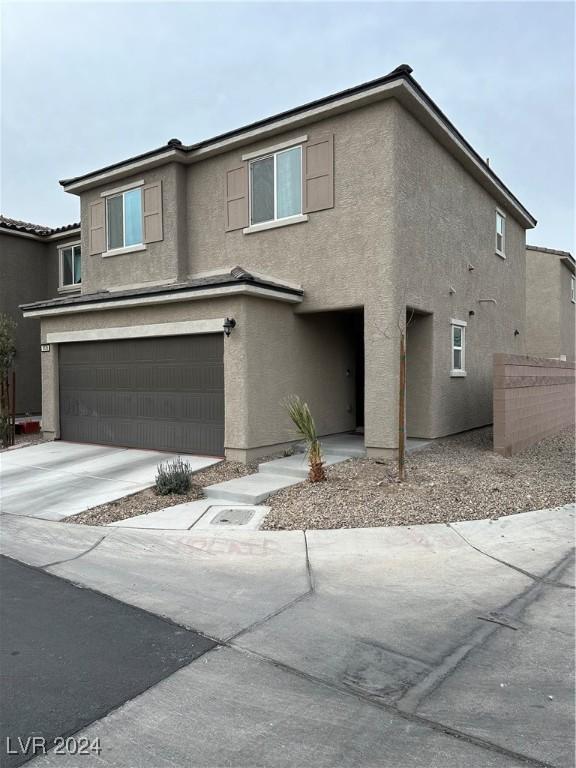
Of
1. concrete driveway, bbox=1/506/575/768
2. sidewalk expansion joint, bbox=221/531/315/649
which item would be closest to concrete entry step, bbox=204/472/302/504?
concrete driveway, bbox=1/506/575/768

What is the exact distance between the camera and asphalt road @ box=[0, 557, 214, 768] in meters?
3.06

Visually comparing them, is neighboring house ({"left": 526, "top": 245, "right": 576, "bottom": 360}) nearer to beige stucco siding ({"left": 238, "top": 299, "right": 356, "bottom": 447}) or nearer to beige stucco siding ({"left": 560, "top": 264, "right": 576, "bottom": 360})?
beige stucco siding ({"left": 560, "top": 264, "right": 576, "bottom": 360})

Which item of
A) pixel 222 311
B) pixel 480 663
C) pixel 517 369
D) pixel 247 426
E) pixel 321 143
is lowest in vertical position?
pixel 480 663

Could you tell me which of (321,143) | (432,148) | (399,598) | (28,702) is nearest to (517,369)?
(432,148)

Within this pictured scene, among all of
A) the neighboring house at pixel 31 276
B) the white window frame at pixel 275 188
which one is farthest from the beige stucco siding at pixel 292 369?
the neighboring house at pixel 31 276

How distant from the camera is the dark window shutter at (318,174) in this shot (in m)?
10.8

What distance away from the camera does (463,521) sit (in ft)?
22.5

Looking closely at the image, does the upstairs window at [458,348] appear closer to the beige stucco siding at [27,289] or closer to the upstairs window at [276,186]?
the upstairs window at [276,186]

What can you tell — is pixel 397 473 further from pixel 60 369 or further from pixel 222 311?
pixel 60 369

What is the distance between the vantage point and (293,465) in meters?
9.69

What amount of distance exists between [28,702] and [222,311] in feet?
25.6

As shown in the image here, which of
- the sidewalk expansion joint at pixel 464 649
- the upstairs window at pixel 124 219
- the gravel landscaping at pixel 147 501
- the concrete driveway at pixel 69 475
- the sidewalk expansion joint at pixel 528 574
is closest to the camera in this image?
the sidewalk expansion joint at pixel 464 649

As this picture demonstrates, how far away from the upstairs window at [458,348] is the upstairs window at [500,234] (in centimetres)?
373

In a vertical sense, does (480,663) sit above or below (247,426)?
below
